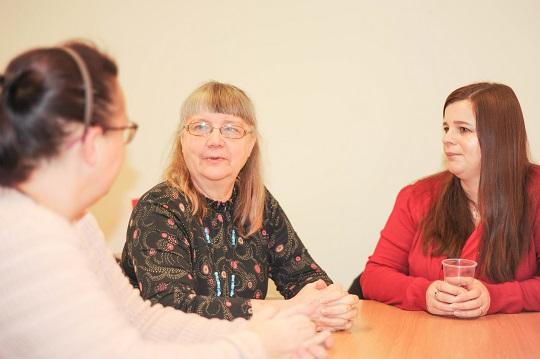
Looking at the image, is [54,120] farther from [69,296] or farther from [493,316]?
[493,316]

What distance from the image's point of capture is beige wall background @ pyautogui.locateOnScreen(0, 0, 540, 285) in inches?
123

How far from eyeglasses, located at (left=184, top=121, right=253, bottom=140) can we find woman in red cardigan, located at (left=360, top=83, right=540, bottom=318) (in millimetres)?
802

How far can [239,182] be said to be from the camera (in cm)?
245

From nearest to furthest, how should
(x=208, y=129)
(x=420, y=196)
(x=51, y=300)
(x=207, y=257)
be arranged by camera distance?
(x=51, y=300)
(x=207, y=257)
(x=208, y=129)
(x=420, y=196)

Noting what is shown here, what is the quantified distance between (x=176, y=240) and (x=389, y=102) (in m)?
1.65

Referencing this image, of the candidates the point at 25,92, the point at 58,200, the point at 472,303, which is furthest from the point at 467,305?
the point at 25,92

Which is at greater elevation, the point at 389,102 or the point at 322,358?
the point at 389,102

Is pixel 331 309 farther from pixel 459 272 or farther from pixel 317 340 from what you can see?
pixel 459 272

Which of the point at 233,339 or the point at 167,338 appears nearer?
the point at 233,339

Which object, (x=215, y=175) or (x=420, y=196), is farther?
(x=420, y=196)

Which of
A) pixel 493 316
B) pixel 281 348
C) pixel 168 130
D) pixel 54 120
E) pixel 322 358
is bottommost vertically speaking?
pixel 493 316

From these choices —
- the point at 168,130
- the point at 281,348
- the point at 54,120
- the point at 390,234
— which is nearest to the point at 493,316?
the point at 390,234

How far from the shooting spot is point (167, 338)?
1.62 meters

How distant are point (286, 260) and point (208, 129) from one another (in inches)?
24.4
